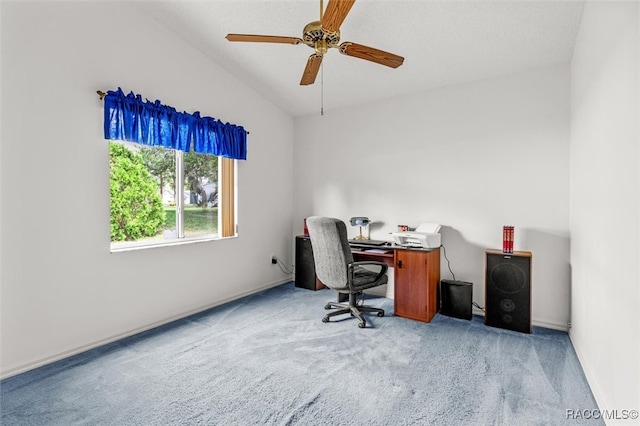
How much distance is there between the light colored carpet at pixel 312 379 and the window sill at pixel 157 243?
0.81 m

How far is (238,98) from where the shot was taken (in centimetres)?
408

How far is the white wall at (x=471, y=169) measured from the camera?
3096 mm

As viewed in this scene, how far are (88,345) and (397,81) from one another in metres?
4.01

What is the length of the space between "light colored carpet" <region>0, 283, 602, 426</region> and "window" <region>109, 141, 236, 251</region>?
3.34 ft

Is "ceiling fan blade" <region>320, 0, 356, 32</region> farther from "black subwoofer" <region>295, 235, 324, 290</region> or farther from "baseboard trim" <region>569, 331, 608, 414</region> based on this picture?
"black subwoofer" <region>295, 235, 324, 290</region>

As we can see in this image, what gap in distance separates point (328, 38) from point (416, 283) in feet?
7.90

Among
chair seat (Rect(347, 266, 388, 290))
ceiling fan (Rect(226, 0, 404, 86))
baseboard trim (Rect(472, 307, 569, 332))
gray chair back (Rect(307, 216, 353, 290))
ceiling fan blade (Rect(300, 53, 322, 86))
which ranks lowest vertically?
baseboard trim (Rect(472, 307, 569, 332))

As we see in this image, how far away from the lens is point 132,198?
3.13 m

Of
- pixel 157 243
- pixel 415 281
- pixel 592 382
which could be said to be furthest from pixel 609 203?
pixel 157 243

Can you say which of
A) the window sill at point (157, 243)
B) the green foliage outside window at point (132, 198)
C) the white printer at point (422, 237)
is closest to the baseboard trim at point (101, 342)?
the window sill at point (157, 243)

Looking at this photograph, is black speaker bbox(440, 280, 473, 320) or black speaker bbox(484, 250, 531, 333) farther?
black speaker bbox(440, 280, 473, 320)

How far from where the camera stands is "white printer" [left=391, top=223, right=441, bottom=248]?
3311 millimetres

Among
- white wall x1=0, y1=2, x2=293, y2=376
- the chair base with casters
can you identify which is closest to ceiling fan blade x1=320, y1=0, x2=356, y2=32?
white wall x1=0, y1=2, x2=293, y2=376
